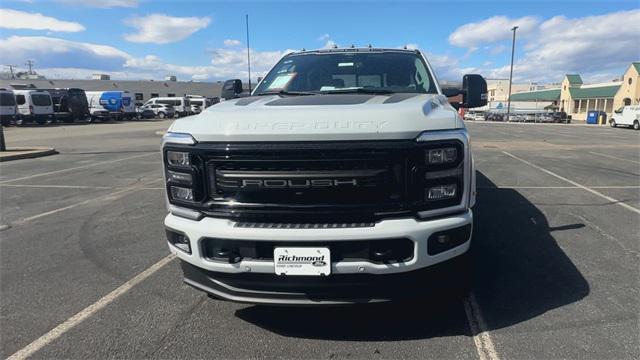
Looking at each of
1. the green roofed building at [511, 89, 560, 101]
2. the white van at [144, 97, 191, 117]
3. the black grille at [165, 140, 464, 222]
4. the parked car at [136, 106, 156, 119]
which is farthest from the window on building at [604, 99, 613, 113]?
the black grille at [165, 140, 464, 222]

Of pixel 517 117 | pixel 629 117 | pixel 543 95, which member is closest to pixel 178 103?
pixel 517 117

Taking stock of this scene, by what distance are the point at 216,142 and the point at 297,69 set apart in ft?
7.08

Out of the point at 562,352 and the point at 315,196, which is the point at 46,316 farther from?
the point at 562,352

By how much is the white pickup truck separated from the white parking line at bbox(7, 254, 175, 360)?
1.13m

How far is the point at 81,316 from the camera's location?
321 centimetres

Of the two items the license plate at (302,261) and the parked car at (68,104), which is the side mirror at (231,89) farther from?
the parked car at (68,104)

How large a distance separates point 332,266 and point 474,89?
2814mm

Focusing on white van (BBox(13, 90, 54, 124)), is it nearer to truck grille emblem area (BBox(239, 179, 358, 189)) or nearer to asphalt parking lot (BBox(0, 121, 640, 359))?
asphalt parking lot (BBox(0, 121, 640, 359))

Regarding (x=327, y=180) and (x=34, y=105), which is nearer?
(x=327, y=180)

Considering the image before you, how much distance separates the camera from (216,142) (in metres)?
2.63

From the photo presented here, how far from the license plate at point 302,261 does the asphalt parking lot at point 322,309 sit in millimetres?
492

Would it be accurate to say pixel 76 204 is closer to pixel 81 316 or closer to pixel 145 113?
pixel 81 316

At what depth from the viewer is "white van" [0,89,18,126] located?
31655 mm

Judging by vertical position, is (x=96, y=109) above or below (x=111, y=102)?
below
